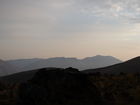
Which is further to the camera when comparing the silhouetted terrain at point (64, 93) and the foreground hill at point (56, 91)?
the silhouetted terrain at point (64, 93)

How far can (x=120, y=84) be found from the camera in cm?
2684

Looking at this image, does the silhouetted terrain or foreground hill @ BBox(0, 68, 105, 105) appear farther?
the silhouetted terrain

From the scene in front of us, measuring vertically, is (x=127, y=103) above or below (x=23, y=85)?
below

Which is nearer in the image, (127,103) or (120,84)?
(127,103)

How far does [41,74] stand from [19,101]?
4537 millimetres

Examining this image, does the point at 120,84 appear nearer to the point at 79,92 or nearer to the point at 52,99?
the point at 79,92

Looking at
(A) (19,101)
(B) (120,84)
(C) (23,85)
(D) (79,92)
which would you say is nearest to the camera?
(A) (19,101)

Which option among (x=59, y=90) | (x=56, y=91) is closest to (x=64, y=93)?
(x=59, y=90)

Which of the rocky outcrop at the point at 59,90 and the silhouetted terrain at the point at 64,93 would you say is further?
the silhouetted terrain at the point at 64,93

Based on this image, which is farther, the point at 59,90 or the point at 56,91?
the point at 59,90

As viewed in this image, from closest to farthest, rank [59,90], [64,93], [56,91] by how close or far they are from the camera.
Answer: [56,91], [64,93], [59,90]

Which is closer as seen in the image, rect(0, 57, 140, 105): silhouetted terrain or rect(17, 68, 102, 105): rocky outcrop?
rect(17, 68, 102, 105): rocky outcrop

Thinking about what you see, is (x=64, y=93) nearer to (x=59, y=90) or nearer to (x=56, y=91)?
(x=59, y=90)

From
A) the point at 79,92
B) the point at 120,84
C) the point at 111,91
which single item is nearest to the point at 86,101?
the point at 79,92
